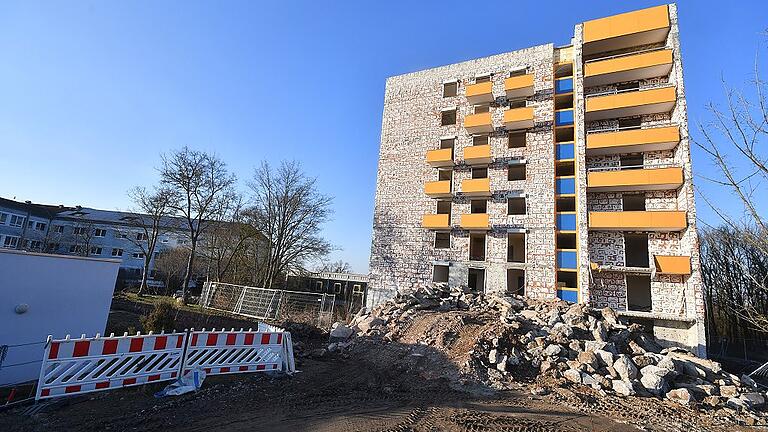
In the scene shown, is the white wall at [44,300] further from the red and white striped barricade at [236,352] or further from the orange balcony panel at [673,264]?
the orange balcony panel at [673,264]

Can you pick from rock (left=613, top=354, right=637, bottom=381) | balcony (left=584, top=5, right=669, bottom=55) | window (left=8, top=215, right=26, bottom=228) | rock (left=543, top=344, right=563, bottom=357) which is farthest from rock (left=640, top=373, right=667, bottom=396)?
window (left=8, top=215, right=26, bottom=228)

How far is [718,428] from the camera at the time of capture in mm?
7316

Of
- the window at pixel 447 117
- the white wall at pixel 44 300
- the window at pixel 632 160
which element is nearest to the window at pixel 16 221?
the white wall at pixel 44 300

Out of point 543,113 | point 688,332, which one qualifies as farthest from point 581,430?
point 543,113

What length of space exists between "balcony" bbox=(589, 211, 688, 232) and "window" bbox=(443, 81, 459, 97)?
1306 cm

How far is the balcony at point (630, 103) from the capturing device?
2044 cm

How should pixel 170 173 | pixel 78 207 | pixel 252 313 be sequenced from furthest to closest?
1. pixel 78 207
2. pixel 170 173
3. pixel 252 313

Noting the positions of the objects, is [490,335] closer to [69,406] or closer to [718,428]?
[718,428]

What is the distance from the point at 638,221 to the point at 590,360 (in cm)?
1311

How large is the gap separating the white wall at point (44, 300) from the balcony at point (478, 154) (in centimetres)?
2009

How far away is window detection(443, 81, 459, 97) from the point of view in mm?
27078

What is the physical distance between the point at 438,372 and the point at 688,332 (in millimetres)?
16697

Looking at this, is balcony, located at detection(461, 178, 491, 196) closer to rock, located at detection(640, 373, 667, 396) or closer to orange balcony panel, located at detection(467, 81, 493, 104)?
orange balcony panel, located at detection(467, 81, 493, 104)

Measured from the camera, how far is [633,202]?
21.6 m
